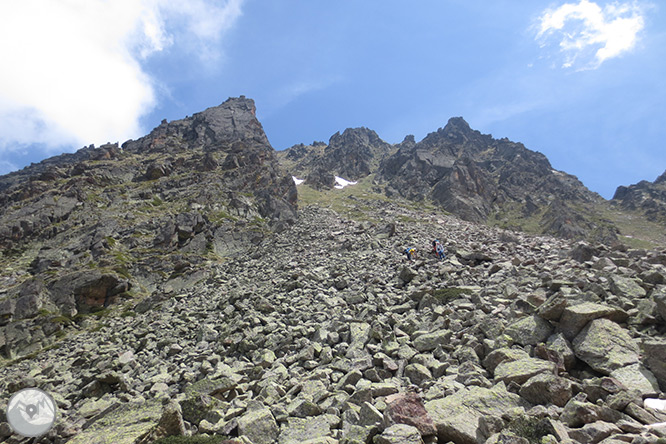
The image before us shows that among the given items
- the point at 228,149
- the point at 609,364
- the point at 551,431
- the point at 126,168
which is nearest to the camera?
the point at 551,431

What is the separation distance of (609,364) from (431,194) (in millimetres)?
122568

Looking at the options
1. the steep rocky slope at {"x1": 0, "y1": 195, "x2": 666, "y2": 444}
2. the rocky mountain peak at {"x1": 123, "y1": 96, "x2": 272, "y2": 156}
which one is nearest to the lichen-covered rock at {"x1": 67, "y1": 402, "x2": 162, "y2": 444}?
the steep rocky slope at {"x1": 0, "y1": 195, "x2": 666, "y2": 444}

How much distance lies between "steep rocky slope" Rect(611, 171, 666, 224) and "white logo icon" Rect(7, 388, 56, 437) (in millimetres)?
174441

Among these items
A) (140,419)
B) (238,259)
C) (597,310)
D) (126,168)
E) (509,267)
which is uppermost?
(126,168)

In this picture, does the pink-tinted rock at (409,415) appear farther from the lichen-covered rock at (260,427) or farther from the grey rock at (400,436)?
the lichen-covered rock at (260,427)

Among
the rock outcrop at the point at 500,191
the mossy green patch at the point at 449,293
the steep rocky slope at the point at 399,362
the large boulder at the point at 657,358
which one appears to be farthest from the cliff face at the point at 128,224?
the rock outcrop at the point at 500,191

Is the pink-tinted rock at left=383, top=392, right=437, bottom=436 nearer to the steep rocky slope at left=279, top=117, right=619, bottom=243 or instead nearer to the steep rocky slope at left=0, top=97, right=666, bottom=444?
the steep rocky slope at left=0, top=97, right=666, bottom=444

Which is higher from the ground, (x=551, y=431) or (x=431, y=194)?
(x=431, y=194)

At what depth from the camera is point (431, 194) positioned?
125562mm

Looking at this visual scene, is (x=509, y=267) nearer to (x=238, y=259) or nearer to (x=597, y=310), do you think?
(x=597, y=310)

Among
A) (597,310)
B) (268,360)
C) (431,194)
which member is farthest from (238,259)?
(431,194)

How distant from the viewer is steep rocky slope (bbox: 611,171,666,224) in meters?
129

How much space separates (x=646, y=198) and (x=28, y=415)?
206m

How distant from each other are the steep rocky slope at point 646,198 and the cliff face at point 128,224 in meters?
151
